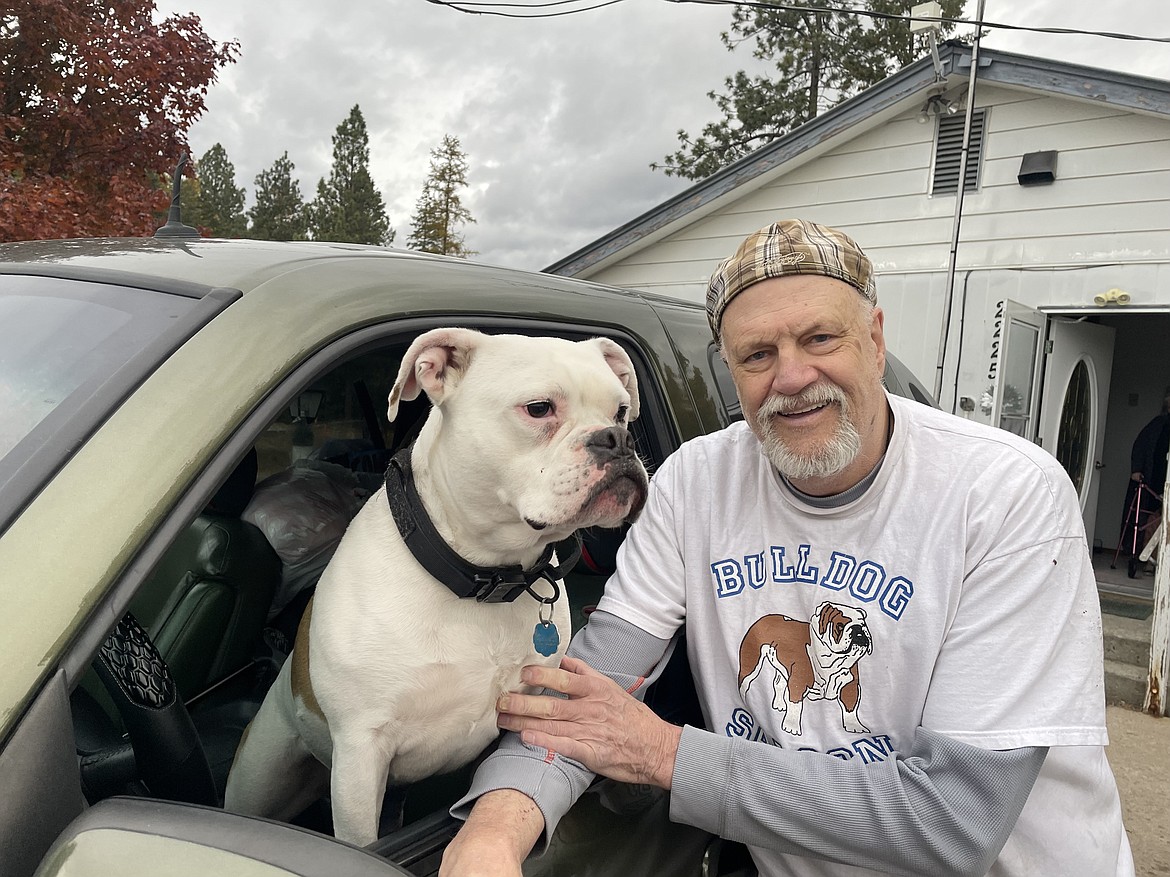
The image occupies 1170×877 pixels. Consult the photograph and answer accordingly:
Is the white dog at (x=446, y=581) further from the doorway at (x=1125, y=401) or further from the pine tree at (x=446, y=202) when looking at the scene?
the pine tree at (x=446, y=202)

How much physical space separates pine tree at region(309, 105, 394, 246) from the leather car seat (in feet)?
126

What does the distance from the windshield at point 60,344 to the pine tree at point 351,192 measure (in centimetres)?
3923

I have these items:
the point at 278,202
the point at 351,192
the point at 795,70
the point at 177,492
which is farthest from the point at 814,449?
the point at 278,202

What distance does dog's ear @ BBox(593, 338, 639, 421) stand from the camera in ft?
6.30

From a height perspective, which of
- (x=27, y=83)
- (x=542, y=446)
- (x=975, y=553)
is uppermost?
(x=27, y=83)

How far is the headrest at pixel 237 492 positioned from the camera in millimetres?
2311

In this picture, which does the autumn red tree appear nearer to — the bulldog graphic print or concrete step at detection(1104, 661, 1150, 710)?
the bulldog graphic print

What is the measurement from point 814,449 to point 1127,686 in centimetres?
532

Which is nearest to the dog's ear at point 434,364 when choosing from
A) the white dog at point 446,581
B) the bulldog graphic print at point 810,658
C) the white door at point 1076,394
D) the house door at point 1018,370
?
the white dog at point 446,581

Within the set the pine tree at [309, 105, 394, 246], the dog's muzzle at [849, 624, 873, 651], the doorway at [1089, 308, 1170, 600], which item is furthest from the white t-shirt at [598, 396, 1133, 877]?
the pine tree at [309, 105, 394, 246]

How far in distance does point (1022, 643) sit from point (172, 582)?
1892 mm

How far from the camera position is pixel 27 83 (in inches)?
242

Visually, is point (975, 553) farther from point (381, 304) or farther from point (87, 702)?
point (87, 702)

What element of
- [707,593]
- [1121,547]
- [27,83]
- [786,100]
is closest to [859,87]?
[786,100]
